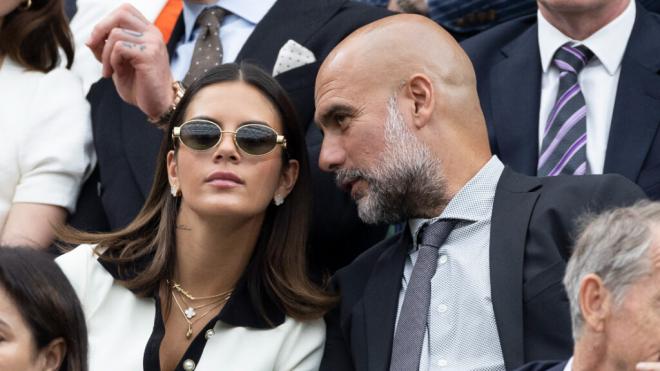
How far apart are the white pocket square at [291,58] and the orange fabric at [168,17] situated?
698 mm

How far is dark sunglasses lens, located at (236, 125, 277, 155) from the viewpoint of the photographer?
421 cm

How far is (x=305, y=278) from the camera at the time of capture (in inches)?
170

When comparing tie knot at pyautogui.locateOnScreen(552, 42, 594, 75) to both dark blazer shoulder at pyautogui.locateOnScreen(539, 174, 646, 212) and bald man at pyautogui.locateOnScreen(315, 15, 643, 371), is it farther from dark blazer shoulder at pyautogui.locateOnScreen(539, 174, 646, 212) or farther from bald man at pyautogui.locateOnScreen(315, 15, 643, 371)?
dark blazer shoulder at pyautogui.locateOnScreen(539, 174, 646, 212)

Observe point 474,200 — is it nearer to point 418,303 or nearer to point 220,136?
point 418,303

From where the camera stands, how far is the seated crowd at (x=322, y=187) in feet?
12.7

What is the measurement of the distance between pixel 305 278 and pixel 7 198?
3.80ft

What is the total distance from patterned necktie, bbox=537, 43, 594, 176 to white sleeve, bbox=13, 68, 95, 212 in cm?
155

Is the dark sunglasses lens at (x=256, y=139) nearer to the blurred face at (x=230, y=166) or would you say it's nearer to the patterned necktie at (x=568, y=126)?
the blurred face at (x=230, y=166)

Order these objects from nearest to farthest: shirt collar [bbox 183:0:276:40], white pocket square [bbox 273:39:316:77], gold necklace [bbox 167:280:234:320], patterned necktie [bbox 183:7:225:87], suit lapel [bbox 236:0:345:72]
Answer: gold necklace [bbox 167:280:234:320]
white pocket square [bbox 273:39:316:77]
suit lapel [bbox 236:0:345:72]
patterned necktie [bbox 183:7:225:87]
shirt collar [bbox 183:0:276:40]

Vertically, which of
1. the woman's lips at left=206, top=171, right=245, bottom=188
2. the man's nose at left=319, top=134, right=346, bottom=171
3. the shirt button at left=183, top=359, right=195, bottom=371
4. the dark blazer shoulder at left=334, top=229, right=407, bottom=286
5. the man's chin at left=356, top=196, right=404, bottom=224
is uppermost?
the man's nose at left=319, top=134, right=346, bottom=171

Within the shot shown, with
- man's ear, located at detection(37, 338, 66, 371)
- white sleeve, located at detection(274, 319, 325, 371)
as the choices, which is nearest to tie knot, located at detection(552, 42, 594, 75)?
white sleeve, located at detection(274, 319, 325, 371)

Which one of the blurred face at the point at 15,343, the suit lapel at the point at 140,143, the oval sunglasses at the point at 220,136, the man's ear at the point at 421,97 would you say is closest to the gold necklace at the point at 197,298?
the oval sunglasses at the point at 220,136

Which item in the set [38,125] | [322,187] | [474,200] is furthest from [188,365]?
[38,125]

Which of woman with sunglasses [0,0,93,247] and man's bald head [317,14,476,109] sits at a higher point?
man's bald head [317,14,476,109]
